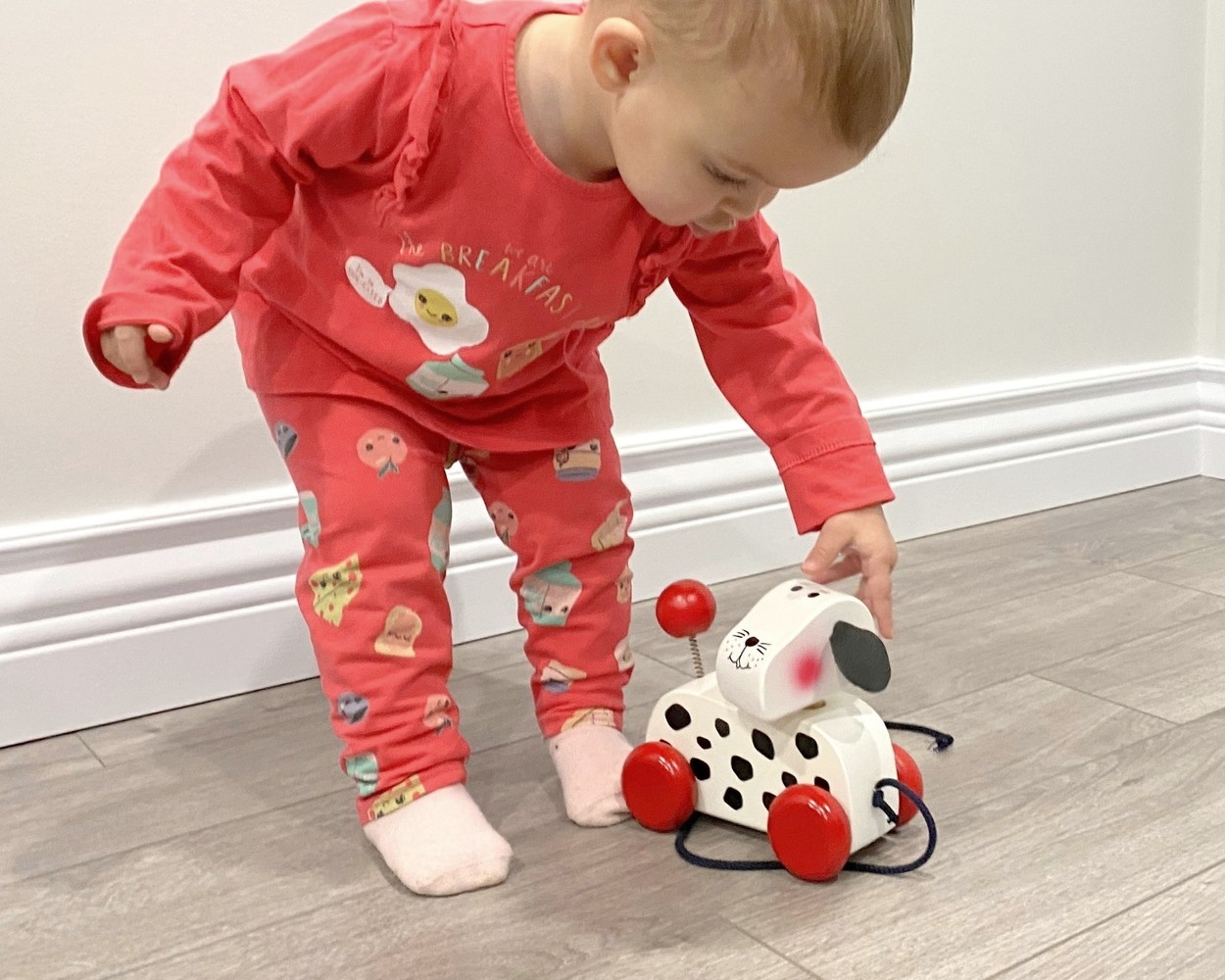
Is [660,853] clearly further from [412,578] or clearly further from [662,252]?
[662,252]

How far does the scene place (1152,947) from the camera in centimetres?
65

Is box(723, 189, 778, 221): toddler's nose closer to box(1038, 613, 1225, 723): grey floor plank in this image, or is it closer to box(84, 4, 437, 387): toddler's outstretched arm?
box(84, 4, 437, 387): toddler's outstretched arm

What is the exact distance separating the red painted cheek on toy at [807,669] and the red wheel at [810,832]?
0.18ft

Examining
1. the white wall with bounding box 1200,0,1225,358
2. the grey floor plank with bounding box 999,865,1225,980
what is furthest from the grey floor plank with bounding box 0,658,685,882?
the white wall with bounding box 1200,0,1225,358

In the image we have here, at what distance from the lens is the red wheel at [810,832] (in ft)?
2.33

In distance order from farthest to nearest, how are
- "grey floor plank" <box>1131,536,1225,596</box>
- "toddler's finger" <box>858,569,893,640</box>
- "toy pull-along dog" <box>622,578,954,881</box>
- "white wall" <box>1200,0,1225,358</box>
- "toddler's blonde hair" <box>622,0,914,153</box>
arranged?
"white wall" <box>1200,0,1225,358</box> < "grey floor plank" <box>1131,536,1225,596</box> < "toddler's finger" <box>858,569,893,640</box> < "toy pull-along dog" <box>622,578,954,881</box> < "toddler's blonde hair" <box>622,0,914,153</box>

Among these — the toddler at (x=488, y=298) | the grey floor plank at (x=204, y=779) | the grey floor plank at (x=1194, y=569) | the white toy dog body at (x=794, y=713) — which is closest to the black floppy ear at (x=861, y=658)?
the white toy dog body at (x=794, y=713)

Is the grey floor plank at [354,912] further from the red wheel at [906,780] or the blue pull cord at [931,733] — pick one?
the blue pull cord at [931,733]

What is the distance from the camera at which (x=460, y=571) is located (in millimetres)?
1189

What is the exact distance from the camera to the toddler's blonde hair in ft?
2.02

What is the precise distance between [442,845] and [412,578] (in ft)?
0.54

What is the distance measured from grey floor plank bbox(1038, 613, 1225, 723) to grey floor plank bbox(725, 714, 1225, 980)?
0.30 feet

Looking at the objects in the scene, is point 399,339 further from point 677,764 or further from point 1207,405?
point 1207,405

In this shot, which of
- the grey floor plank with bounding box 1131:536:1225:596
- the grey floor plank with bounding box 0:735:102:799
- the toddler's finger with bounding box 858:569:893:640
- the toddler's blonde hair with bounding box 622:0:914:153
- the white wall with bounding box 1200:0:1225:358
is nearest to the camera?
the toddler's blonde hair with bounding box 622:0:914:153
